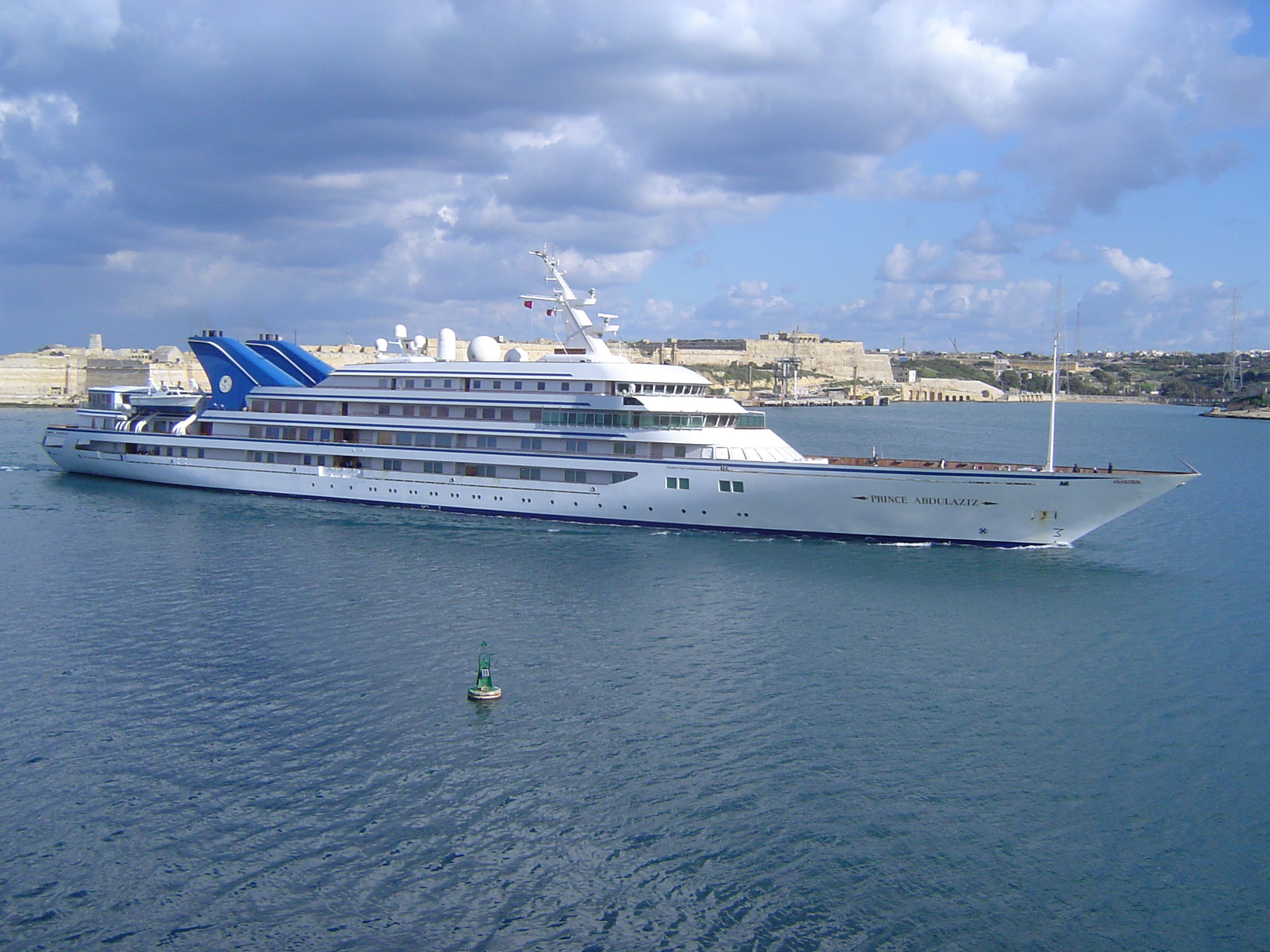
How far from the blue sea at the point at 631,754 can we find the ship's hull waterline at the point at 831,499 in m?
2.29

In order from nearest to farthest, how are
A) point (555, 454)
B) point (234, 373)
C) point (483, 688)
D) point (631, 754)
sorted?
point (631, 754)
point (483, 688)
point (555, 454)
point (234, 373)

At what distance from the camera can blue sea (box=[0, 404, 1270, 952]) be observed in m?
13.5

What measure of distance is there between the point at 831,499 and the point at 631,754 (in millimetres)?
19914

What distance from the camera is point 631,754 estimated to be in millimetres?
17953

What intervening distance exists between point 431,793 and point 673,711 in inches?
216

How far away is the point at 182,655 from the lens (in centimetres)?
2284

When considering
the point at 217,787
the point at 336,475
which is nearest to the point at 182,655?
the point at 217,787

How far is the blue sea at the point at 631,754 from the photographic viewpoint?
1352 cm

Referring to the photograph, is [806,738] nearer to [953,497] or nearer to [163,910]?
[163,910]

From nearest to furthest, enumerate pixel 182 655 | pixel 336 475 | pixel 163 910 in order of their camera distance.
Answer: pixel 163 910, pixel 182 655, pixel 336 475

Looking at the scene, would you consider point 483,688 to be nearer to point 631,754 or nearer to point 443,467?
point 631,754

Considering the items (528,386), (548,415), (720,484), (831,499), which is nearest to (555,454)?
(548,415)

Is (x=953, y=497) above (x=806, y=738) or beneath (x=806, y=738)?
above

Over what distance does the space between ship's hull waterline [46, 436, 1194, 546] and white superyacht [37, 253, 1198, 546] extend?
0.06 meters
